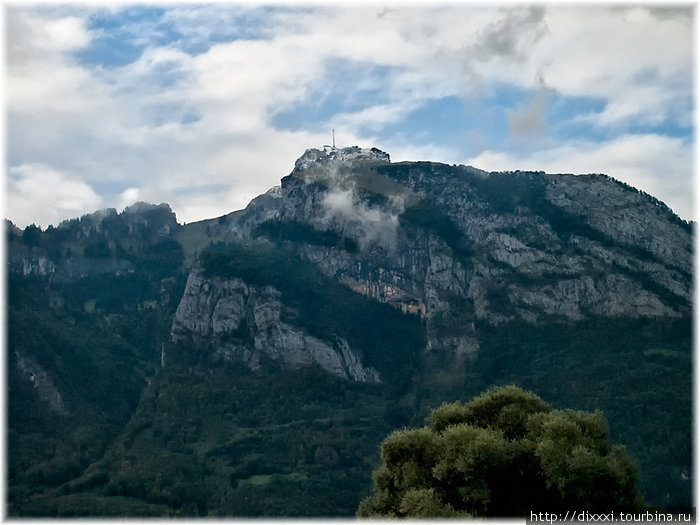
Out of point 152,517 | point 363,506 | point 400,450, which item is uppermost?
point 400,450

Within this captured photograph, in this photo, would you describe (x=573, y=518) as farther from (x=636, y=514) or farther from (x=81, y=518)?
(x=81, y=518)

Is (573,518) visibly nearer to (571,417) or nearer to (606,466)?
(606,466)

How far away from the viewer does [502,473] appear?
69.9 m

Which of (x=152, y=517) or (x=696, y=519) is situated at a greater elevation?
(x=696, y=519)

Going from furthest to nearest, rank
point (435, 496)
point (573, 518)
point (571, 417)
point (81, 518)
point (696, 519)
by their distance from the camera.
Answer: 1. point (81, 518)
2. point (571, 417)
3. point (435, 496)
4. point (573, 518)
5. point (696, 519)

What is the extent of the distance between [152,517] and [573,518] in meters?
158

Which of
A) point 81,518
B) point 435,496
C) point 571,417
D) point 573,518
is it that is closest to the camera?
point 573,518

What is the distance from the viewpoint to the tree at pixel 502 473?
66.9 m

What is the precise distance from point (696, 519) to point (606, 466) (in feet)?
35.9

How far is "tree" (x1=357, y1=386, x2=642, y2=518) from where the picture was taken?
66.9m

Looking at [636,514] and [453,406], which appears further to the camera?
[453,406]

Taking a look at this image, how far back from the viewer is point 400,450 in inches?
2837

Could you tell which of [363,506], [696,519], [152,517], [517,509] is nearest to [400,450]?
[363,506]

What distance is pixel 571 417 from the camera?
7781 cm
